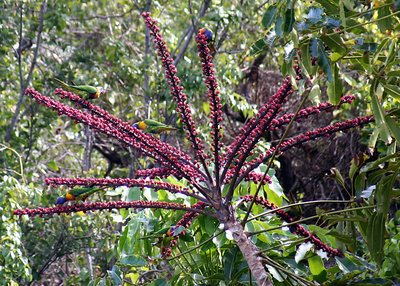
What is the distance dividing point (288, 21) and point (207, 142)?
296cm

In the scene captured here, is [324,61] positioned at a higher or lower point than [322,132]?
higher

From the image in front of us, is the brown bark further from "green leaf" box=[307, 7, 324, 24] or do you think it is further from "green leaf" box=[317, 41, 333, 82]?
"green leaf" box=[307, 7, 324, 24]

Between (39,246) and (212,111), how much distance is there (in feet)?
14.6

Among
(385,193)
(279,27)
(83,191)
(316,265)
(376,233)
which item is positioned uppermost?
(279,27)

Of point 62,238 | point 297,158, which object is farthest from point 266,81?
point 62,238

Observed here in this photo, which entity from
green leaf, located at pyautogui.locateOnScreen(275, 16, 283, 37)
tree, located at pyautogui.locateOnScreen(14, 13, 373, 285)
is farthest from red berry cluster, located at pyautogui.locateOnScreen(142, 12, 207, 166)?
green leaf, located at pyautogui.locateOnScreen(275, 16, 283, 37)

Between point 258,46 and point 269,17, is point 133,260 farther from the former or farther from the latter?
point 269,17

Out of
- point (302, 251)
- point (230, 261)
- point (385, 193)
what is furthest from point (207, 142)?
point (385, 193)

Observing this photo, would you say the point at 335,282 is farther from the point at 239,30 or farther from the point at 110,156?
the point at 110,156

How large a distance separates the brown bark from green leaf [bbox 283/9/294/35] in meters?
0.54

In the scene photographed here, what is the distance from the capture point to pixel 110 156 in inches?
254

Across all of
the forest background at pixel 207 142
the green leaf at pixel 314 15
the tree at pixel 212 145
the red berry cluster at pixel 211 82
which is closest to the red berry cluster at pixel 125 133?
the tree at pixel 212 145

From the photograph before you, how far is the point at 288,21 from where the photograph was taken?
1176 mm

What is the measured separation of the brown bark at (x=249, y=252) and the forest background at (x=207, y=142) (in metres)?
0.06
